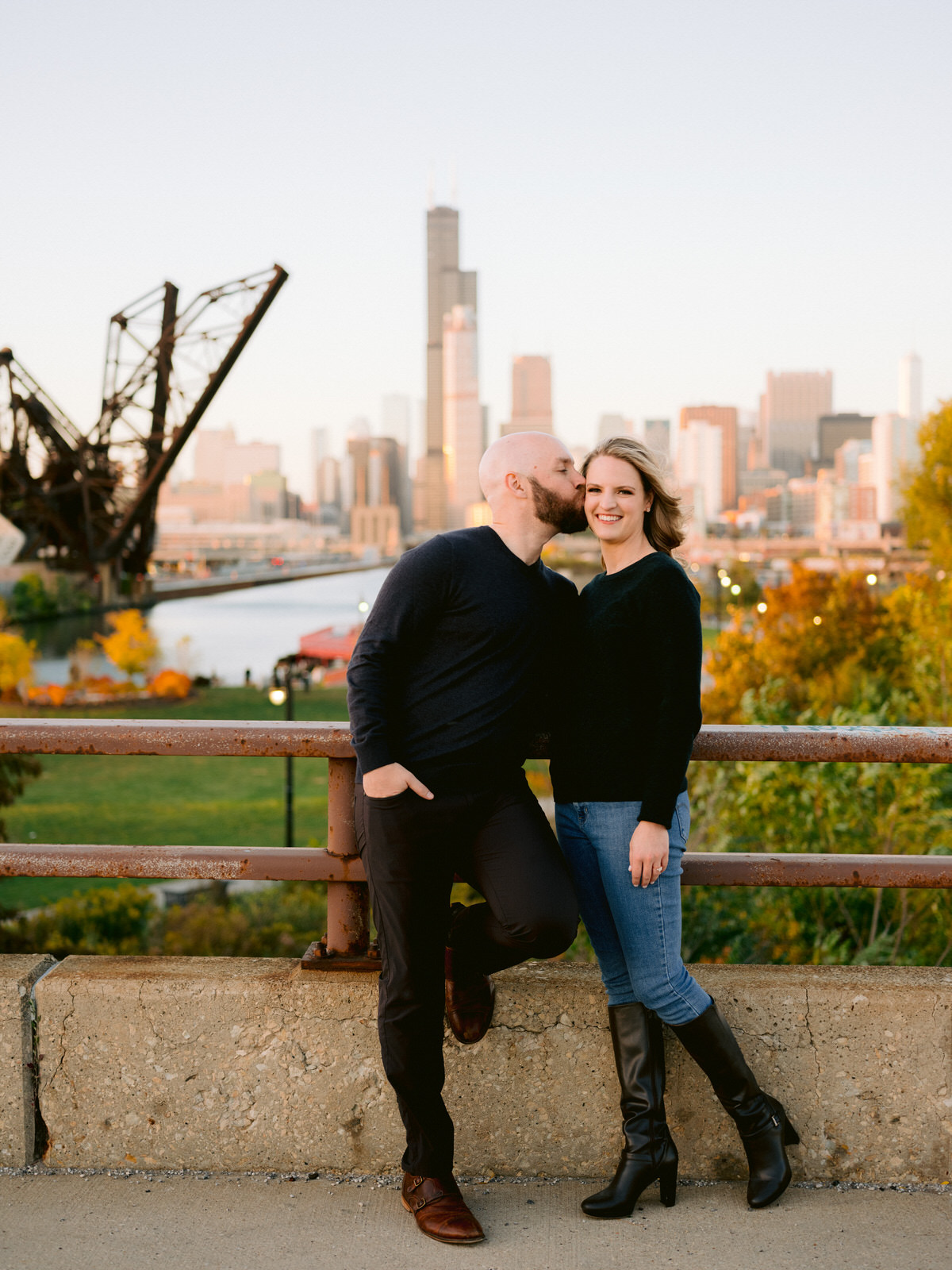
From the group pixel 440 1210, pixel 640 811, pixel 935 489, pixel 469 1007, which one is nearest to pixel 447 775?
pixel 640 811

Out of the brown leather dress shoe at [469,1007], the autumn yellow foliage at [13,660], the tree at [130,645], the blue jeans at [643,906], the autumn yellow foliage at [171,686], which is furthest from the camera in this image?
the tree at [130,645]

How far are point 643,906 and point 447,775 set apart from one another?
2.00 ft

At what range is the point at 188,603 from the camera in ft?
435

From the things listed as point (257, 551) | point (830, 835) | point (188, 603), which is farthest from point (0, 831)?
point (257, 551)

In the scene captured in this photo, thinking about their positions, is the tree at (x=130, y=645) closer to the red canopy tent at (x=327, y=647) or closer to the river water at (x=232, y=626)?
the river water at (x=232, y=626)

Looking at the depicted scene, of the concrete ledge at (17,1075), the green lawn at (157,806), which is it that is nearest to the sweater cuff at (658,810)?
the concrete ledge at (17,1075)

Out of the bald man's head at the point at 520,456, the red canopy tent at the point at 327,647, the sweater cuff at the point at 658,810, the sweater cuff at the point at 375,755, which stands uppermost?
the bald man's head at the point at 520,456

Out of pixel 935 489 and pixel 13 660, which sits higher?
pixel 935 489

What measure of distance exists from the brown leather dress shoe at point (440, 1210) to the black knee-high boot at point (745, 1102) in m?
0.70

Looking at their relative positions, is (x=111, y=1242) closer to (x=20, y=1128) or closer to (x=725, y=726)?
(x=20, y=1128)

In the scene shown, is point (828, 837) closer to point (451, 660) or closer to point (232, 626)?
point (451, 660)

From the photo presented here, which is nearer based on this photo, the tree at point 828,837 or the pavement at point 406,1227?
the pavement at point 406,1227

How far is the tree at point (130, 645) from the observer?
6244cm

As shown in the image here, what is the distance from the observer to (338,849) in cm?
301
